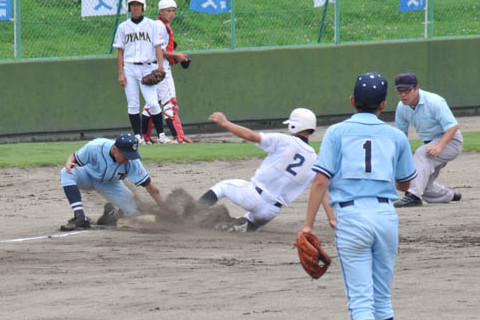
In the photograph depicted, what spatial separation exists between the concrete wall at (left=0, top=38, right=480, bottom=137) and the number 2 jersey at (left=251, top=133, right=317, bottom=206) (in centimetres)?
970

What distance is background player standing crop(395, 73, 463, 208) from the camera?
12195 mm

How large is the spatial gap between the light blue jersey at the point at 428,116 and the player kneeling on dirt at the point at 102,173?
308 centimetres

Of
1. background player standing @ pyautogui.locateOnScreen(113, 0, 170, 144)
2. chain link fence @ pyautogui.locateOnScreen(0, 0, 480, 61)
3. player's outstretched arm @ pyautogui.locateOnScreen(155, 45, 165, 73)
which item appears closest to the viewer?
player's outstretched arm @ pyautogui.locateOnScreen(155, 45, 165, 73)

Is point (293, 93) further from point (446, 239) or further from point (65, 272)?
point (65, 272)

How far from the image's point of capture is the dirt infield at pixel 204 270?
7.49 meters

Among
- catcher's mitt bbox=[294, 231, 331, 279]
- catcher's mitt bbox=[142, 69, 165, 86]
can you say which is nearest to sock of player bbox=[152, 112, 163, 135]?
catcher's mitt bbox=[142, 69, 165, 86]

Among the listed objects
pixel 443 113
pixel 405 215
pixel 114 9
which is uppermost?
pixel 114 9

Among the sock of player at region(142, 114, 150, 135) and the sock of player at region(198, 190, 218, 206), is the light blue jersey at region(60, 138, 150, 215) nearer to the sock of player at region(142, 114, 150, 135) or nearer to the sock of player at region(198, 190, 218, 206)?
the sock of player at region(198, 190, 218, 206)

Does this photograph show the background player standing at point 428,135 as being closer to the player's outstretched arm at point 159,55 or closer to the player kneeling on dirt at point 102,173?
the player kneeling on dirt at point 102,173

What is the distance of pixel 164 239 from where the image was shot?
1051cm

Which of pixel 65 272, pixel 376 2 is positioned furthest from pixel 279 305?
pixel 376 2

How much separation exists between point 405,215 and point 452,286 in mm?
3841

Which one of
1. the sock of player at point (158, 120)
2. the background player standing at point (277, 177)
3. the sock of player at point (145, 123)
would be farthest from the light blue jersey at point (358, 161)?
the sock of player at point (145, 123)

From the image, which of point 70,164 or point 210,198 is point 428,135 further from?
point 70,164
